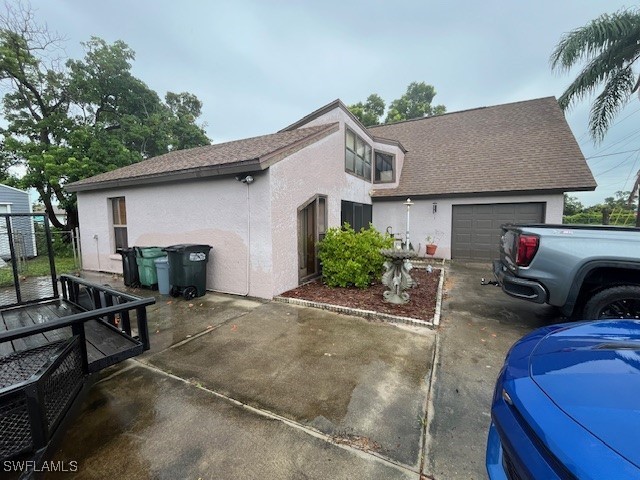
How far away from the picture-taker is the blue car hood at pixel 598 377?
99 cm

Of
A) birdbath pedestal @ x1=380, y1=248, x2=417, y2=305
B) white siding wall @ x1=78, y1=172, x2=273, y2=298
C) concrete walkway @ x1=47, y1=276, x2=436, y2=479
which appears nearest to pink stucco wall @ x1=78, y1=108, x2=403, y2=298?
white siding wall @ x1=78, y1=172, x2=273, y2=298

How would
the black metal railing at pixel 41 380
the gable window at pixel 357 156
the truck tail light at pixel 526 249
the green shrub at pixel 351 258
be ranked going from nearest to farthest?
the black metal railing at pixel 41 380 → the truck tail light at pixel 526 249 → the green shrub at pixel 351 258 → the gable window at pixel 357 156

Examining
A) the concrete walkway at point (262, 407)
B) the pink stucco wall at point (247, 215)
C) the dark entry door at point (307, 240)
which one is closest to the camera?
the concrete walkway at point (262, 407)

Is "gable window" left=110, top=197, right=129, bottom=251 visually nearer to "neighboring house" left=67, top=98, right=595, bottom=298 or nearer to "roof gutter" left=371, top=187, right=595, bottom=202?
"neighboring house" left=67, top=98, right=595, bottom=298

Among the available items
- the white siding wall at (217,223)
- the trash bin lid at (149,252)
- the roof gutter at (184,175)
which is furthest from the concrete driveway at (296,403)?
the roof gutter at (184,175)

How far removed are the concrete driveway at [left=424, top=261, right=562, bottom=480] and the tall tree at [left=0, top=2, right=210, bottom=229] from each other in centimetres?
1559

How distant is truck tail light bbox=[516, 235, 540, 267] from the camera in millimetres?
3764

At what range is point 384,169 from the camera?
11.8 m

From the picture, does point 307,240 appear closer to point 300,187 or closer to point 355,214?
point 300,187

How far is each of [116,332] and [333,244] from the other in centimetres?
444

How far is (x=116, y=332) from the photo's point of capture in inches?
113

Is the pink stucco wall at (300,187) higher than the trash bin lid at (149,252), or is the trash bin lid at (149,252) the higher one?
the pink stucco wall at (300,187)

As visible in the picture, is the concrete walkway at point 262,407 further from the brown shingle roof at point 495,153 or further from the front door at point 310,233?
the brown shingle roof at point 495,153

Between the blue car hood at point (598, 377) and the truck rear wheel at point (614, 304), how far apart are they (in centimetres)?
224
